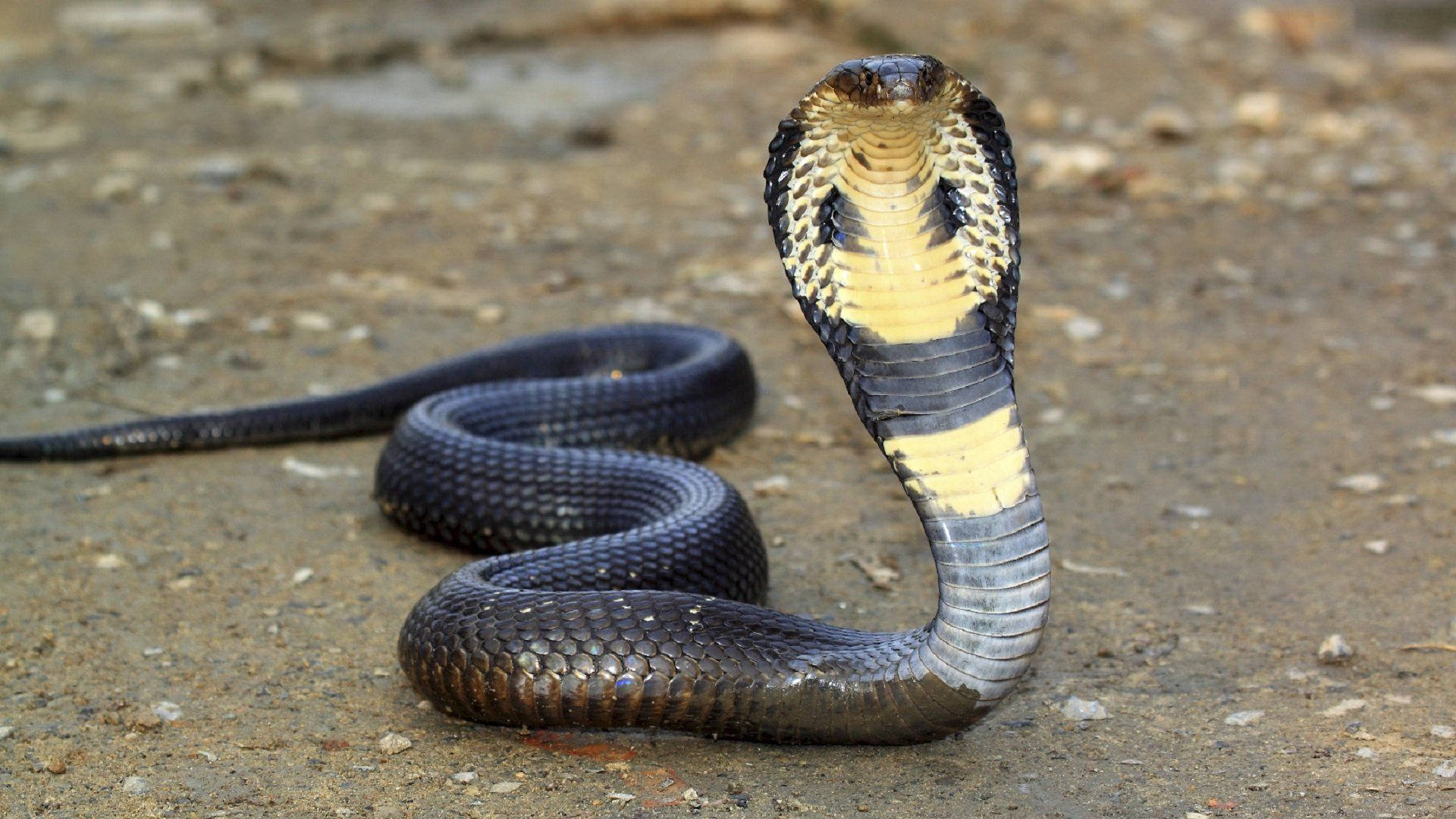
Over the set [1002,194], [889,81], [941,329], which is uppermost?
[889,81]

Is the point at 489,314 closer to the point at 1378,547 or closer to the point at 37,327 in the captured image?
the point at 37,327

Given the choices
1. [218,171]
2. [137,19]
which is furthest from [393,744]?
[137,19]

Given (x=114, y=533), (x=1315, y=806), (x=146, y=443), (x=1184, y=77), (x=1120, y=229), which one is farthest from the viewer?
(x=1184, y=77)

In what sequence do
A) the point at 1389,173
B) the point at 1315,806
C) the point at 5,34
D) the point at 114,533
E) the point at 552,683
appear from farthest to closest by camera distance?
the point at 5,34 < the point at 1389,173 < the point at 114,533 < the point at 552,683 < the point at 1315,806

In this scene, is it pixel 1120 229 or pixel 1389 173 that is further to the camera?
pixel 1389 173

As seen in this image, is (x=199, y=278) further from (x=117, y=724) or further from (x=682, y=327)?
(x=117, y=724)

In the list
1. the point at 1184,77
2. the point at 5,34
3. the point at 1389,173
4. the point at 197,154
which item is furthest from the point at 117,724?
the point at 5,34
